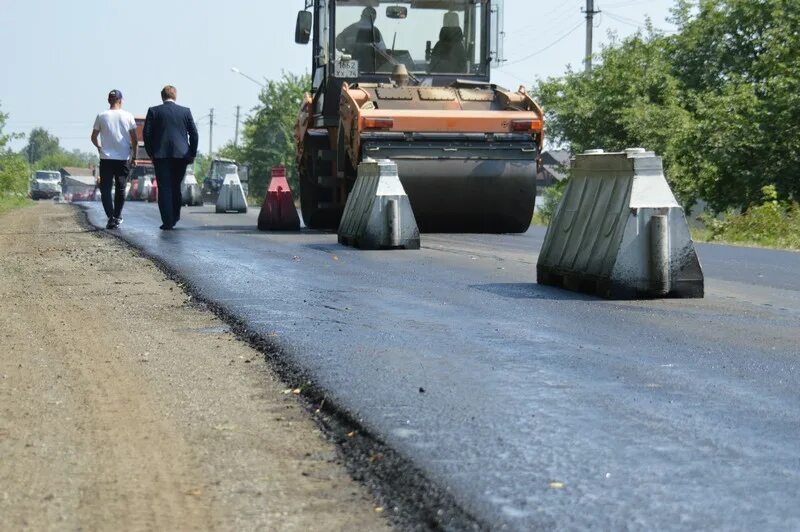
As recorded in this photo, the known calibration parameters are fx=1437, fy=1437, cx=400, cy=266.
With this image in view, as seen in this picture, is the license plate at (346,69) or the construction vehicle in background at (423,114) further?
the license plate at (346,69)

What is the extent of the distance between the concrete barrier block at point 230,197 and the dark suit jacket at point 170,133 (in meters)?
12.8

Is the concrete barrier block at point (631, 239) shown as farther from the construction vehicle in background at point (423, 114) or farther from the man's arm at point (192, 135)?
the man's arm at point (192, 135)

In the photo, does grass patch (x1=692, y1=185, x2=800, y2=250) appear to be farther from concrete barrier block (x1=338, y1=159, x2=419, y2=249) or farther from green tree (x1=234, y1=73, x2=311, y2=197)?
green tree (x1=234, y1=73, x2=311, y2=197)

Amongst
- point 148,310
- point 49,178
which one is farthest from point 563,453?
point 49,178

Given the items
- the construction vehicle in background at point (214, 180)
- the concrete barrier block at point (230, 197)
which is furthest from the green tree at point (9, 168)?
the concrete barrier block at point (230, 197)

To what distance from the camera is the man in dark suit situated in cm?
1905

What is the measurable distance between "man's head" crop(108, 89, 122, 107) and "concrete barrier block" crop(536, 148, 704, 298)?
10283 mm

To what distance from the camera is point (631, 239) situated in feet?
32.1

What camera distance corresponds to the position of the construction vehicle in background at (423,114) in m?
17.9

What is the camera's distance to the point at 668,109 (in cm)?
4575

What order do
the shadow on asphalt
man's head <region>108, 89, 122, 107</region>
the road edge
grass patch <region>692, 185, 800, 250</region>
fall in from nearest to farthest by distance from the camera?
1. the road edge
2. the shadow on asphalt
3. man's head <region>108, 89, 122, 107</region>
4. grass patch <region>692, 185, 800, 250</region>

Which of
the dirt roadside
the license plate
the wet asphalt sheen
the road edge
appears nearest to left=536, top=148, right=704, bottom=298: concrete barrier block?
the wet asphalt sheen

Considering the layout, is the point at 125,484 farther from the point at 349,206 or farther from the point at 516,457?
the point at 349,206

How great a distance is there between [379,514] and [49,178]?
111 metres
